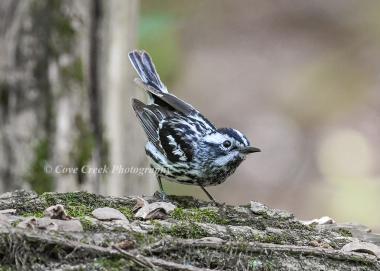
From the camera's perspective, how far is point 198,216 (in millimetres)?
4441

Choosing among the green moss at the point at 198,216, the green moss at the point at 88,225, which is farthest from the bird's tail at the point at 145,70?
the green moss at the point at 88,225

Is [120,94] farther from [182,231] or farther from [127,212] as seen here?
[182,231]

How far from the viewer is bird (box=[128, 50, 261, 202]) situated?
5723 mm

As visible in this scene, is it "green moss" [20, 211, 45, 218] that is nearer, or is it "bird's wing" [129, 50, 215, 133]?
"green moss" [20, 211, 45, 218]

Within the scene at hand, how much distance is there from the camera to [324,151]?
12086 millimetres

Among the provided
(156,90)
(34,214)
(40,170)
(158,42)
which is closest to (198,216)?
(34,214)

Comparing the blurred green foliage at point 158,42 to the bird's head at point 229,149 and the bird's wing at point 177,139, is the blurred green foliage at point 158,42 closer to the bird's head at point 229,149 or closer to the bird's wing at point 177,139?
the bird's wing at point 177,139

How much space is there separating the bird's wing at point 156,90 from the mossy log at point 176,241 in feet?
4.70

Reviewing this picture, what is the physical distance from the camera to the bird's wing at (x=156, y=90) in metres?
6.20

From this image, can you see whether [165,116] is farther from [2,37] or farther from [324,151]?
[324,151]

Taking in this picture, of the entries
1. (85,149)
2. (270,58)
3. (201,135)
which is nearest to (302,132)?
(270,58)

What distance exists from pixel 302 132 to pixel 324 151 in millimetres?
538

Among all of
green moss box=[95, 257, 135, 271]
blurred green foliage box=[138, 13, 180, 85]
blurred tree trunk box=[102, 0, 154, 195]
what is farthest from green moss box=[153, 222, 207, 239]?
blurred green foliage box=[138, 13, 180, 85]

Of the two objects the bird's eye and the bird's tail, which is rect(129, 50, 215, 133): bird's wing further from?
the bird's eye
